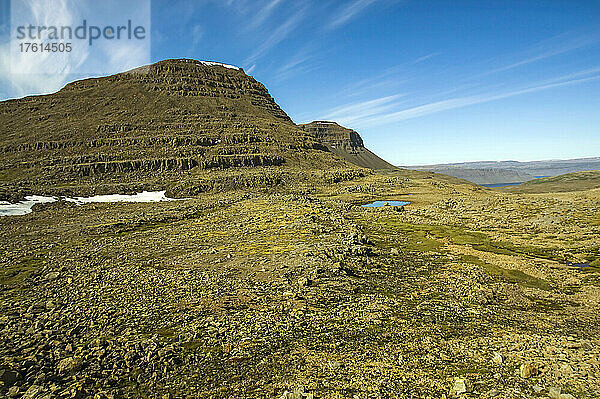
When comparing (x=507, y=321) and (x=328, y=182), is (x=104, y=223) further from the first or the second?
(x=328, y=182)

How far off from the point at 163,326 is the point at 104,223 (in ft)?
112

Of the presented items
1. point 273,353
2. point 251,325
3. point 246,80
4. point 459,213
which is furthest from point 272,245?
point 246,80

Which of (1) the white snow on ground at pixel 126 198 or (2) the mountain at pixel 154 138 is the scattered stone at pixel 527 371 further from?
(2) the mountain at pixel 154 138

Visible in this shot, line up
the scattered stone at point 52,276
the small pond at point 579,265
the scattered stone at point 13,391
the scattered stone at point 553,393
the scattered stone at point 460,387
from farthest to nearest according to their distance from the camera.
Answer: the small pond at point 579,265 → the scattered stone at point 52,276 → the scattered stone at point 13,391 → the scattered stone at point 460,387 → the scattered stone at point 553,393

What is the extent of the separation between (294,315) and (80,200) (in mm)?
67305

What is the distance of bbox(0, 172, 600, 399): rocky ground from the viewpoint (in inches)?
512

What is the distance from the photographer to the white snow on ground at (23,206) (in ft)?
167

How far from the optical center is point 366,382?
12.8 meters

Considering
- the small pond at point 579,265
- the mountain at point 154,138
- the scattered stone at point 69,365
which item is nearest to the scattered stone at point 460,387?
the scattered stone at point 69,365

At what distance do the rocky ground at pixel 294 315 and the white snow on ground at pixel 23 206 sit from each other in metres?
12.8

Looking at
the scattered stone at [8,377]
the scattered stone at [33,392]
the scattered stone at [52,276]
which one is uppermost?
the scattered stone at [52,276]

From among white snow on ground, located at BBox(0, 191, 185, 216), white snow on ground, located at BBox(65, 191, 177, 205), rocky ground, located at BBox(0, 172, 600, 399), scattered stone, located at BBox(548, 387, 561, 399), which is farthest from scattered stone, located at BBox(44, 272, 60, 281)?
white snow on ground, located at BBox(65, 191, 177, 205)

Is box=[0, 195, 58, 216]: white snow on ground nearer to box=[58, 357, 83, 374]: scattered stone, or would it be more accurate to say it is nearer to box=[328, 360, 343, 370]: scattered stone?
box=[58, 357, 83, 374]: scattered stone

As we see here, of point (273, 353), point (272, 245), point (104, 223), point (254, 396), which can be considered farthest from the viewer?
point (104, 223)
